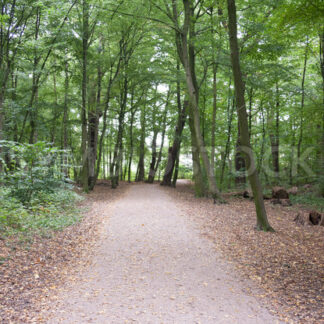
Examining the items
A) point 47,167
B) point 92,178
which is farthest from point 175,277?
point 92,178

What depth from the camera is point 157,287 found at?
165 inches

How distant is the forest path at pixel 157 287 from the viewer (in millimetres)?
3439

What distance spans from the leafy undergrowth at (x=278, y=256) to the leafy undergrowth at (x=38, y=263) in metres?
3.04

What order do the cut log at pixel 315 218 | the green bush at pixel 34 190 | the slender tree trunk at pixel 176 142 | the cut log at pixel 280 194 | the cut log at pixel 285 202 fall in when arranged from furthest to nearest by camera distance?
the slender tree trunk at pixel 176 142, the cut log at pixel 280 194, the cut log at pixel 285 202, the cut log at pixel 315 218, the green bush at pixel 34 190

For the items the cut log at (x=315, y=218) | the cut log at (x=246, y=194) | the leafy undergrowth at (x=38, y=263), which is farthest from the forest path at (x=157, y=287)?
the cut log at (x=246, y=194)

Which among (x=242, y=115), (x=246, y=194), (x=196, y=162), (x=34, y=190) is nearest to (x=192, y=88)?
(x=196, y=162)

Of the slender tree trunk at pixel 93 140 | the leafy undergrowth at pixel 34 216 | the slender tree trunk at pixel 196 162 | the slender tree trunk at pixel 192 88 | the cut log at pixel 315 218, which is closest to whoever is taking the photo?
the leafy undergrowth at pixel 34 216

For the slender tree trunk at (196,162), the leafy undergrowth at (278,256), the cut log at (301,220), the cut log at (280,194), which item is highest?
the slender tree trunk at (196,162)

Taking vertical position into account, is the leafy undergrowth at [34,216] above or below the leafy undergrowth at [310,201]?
below

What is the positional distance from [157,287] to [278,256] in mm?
2861

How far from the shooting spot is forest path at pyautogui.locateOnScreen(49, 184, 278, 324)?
3439 mm

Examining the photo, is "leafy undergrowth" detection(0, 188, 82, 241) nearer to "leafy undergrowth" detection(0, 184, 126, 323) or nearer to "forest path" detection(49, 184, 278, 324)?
"leafy undergrowth" detection(0, 184, 126, 323)

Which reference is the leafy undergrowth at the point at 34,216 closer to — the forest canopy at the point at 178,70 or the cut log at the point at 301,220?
the forest canopy at the point at 178,70

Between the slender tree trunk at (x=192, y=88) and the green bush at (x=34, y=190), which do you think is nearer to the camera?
the green bush at (x=34, y=190)
